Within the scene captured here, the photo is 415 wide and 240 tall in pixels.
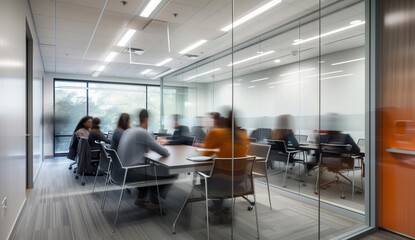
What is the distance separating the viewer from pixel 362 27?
299 centimetres

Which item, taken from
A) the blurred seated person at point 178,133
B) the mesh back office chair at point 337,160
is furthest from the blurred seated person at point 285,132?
the blurred seated person at point 178,133

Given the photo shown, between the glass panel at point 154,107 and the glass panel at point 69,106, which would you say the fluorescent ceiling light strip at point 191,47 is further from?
the glass panel at point 69,106

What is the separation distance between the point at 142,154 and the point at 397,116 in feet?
9.48

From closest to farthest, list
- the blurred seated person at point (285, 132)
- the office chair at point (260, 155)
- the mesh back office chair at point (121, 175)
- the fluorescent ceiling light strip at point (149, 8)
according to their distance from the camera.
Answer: the office chair at point (260, 155), the blurred seated person at point (285, 132), the mesh back office chair at point (121, 175), the fluorescent ceiling light strip at point (149, 8)

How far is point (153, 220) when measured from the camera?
3059mm

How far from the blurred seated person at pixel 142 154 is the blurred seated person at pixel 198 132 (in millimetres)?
625

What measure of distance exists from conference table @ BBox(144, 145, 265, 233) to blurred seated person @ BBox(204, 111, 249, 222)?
69 mm

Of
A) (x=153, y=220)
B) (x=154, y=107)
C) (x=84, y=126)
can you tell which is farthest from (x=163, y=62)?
(x=153, y=220)

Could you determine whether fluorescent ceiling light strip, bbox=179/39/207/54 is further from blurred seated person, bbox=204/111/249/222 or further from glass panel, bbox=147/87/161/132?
blurred seated person, bbox=204/111/249/222

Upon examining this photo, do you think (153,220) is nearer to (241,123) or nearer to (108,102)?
(108,102)

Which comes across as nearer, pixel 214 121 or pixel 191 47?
pixel 214 121

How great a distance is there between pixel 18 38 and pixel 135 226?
2.59 metres

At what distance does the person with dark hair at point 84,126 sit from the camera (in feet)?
8.80

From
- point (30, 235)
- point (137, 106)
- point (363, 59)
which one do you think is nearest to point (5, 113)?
point (137, 106)
